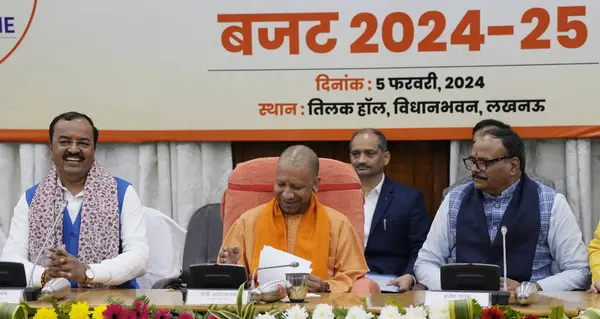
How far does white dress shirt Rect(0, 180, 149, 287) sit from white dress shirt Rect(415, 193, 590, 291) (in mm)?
1204

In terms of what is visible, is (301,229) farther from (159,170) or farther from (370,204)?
(159,170)

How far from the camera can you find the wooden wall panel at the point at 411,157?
5250 mm

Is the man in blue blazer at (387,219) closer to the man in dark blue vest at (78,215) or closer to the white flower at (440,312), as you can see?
the man in dark blue vest at (78,215)

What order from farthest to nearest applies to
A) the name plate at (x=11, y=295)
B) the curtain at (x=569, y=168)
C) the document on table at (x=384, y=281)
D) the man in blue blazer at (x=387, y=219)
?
the curtain at (x=569, y=168), the man in blue blazer at (x=387, y=219), the document on table at (x=384, y=281), the name plate at (x=11, y=295)

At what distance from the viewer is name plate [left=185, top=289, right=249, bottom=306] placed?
2988mm

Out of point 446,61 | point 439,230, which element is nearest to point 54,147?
point 439,230

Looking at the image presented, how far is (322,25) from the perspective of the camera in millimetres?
5004

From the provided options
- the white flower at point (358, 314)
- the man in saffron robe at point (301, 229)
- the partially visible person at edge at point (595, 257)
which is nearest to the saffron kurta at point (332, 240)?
the man in saffron robe at point (301, 229)

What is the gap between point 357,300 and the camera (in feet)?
10.4

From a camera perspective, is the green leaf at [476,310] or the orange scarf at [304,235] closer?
the green leaf at [476,310]

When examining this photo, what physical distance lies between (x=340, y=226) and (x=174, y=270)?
109 centimetres

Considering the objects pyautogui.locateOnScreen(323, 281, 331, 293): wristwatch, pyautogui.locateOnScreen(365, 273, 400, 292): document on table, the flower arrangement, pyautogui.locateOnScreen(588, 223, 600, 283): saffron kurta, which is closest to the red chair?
pyautogui.locateOnScreen(365, 273, 400, 292): document on table

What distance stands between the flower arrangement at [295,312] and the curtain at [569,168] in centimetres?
249

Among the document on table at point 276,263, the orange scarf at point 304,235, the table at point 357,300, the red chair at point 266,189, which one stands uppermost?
the red chair at point 266,189
